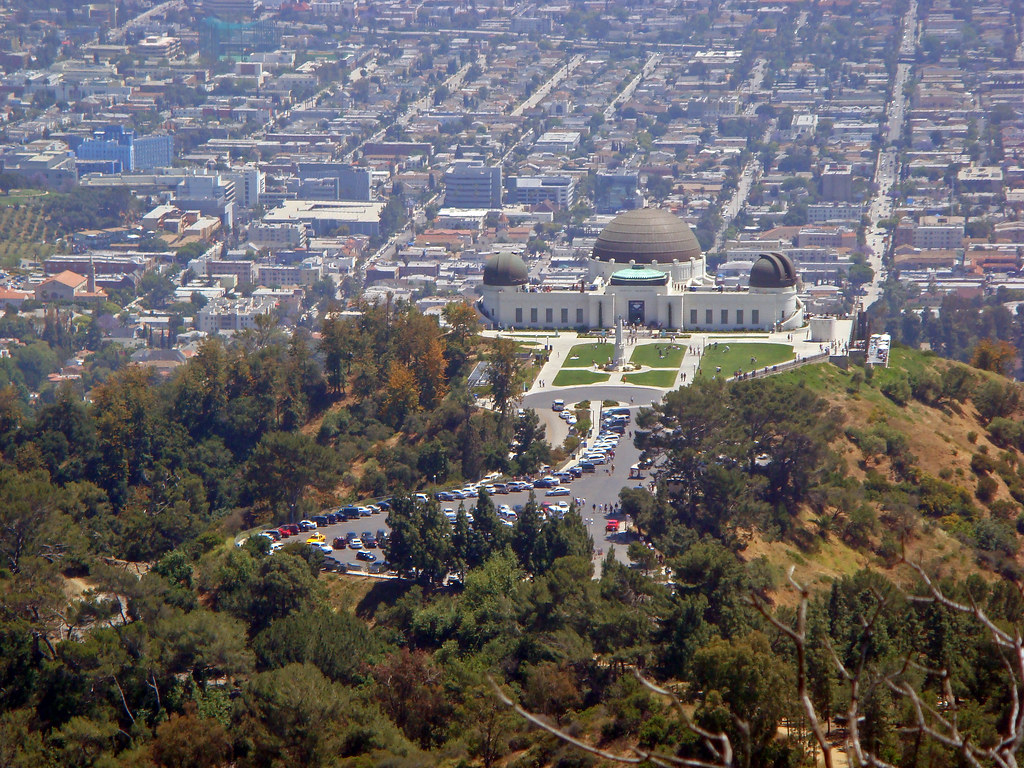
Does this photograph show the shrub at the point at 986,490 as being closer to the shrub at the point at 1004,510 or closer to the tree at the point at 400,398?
the shrub at the point at 1004,510

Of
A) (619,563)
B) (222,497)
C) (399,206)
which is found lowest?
(399,206)

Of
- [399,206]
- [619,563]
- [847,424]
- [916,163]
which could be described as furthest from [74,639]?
[916,163]

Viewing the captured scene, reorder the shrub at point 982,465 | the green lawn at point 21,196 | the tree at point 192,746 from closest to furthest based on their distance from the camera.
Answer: the tree at point 192,746
the shrub at point 982,465
the green lawn at point 21,196

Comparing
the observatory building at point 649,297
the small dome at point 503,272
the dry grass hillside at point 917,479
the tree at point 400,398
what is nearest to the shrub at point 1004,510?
the dry grass hillside at point 917,479

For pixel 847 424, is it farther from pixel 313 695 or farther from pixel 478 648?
pixel 313 695

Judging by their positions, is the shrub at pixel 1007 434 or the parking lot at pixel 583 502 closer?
the parking lot at pixel 583 502

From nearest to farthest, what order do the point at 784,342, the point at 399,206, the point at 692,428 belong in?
the point at 692,428 → the point at 784,342 → the point at 399,206

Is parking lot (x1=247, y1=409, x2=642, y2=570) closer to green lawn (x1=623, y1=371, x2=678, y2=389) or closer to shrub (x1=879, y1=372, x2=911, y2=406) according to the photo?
green lawn (x1=623, y1=371, x2=678, y2=389)

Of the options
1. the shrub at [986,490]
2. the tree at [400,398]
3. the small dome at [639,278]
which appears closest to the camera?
the shrub at [986,490]
